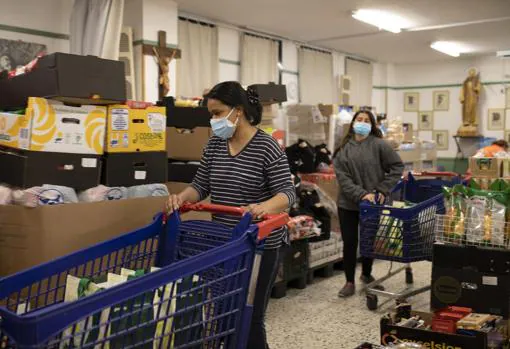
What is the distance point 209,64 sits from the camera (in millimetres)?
7223

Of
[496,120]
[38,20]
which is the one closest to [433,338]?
[38,20]

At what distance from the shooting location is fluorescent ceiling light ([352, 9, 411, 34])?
693 centimetres

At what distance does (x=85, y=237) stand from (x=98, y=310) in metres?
1.32

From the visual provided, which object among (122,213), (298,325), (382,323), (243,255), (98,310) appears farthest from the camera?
(298,325)

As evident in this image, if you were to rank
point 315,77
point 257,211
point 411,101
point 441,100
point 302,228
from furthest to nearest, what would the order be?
point 411,101, point 441,100, point 315,77, point 302,228, point 257,211

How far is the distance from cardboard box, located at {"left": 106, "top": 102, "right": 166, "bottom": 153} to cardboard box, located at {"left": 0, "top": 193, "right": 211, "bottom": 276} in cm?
44

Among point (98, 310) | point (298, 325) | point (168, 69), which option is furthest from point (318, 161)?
point (98, 310)

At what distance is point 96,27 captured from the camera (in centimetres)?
529

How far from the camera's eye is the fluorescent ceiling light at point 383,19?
693 centimetres

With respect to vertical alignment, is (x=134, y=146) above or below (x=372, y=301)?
above

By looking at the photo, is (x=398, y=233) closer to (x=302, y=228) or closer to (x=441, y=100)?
(x=302, y=228)

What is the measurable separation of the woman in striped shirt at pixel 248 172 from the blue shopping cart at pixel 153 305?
0.78 feet

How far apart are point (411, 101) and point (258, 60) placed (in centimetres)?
541

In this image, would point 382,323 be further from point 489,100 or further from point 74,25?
point 489,100
